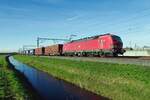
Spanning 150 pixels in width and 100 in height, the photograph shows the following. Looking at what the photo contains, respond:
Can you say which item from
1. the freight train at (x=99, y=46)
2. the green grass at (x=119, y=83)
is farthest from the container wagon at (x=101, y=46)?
the green grass at (x=119, y=83)

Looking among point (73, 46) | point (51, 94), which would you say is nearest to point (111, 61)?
point (51, 94)

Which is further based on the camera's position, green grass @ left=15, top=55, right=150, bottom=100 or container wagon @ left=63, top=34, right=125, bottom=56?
container wagon @ left=63, top=34, right=125, bottom=56

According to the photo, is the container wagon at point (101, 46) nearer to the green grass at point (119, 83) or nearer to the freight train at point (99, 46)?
the freight train at point (99, 46)

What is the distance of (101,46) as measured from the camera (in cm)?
5569

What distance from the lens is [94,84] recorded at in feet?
93.0

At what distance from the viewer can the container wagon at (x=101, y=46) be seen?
52094 millimetres

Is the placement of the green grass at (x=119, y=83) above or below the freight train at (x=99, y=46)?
below

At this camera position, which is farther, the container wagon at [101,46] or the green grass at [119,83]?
the container wagon at [101,46]

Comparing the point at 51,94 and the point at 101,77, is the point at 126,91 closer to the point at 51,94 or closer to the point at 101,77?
the point at 101,77

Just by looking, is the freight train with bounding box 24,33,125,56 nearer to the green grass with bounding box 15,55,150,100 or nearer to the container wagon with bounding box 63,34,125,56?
the container wagon with bounding box 63,34,125,56

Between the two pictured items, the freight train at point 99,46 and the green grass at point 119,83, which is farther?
the freight train at point 99,46

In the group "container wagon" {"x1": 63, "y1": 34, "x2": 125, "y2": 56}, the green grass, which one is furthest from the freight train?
the green grass

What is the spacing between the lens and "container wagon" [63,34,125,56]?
52094 millimetres

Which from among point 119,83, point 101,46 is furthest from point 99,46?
point 119,83
